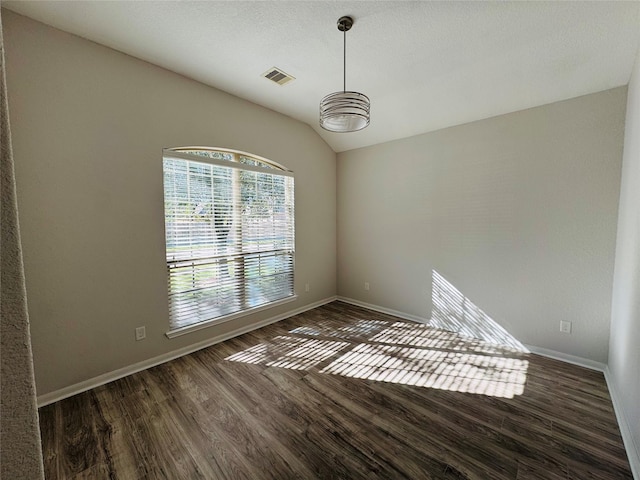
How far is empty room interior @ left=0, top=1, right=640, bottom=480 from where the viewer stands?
1.84m

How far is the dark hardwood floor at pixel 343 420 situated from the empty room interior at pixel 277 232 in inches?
0.7

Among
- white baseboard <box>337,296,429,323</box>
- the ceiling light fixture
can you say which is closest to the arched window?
white baseboard <box>337,296,429,323</box>

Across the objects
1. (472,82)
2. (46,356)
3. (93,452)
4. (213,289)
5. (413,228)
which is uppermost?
(472,82)

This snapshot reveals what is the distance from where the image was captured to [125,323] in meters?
2.54

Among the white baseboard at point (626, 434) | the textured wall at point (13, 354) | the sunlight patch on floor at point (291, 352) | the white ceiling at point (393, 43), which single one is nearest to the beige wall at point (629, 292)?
the white baseboard at point (626, 434)

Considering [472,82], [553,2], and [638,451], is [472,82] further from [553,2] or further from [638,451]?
[638,451]

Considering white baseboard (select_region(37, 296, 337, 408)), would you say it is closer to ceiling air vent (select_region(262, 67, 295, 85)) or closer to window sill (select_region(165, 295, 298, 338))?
window sill (select_region(165, 295, 298, 338))

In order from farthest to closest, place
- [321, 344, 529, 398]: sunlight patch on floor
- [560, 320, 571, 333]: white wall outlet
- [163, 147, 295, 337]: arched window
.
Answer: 1. [163, 147, 295, 337]: arched window
2. [560, 320, 571, 333]: white wall outlet
3. [321, 344, 529, 398]: sunlight patch on floor

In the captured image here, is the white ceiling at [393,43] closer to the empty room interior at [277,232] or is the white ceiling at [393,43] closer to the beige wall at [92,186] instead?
the empty room interior at [277,232]

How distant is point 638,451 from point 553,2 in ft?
9.26

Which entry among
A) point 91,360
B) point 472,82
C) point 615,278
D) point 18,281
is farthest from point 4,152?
point 615,278

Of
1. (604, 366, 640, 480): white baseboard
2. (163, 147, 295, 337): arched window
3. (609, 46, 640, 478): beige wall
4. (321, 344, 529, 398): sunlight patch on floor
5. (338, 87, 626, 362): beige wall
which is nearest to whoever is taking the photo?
(604, 366, 640, 480): white baseboard

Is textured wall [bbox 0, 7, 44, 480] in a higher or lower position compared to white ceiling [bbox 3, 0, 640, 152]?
lower

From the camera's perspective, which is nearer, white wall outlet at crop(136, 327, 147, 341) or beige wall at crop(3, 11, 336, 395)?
beige wall at crop(3, 11, 336, 395)
